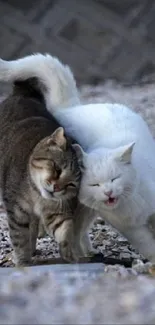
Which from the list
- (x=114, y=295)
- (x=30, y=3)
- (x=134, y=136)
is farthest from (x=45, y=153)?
(x=30, y=3)

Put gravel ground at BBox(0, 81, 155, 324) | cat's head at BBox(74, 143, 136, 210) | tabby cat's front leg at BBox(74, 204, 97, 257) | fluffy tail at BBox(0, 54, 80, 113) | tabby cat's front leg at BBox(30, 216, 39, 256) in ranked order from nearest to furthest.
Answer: gravel ground at BBox(0, 81, 155, 324) → cat's head at BBox(74, 143, 136, 210) → tabby cat's front leg at BBox(74, 204, 97, 257) → tabby cat's front leg at BBox(30, 216, 39, 256) → fluffy tail at BBox(0, 54, 80, 113)

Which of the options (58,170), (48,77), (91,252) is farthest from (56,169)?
(48,77)

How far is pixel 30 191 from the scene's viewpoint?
108 inches

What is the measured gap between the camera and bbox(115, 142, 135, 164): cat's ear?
259 centimetres

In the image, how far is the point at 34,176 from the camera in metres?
2.68


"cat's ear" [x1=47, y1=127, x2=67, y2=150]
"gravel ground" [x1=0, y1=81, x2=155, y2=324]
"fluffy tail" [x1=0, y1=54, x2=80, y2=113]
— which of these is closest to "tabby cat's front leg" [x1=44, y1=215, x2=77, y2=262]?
"cat's ear" [x1=47, y1=127, x2=67, y2=150]

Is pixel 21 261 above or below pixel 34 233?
below

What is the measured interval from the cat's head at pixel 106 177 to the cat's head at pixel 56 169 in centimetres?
3

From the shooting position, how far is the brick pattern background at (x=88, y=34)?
551 centimetres

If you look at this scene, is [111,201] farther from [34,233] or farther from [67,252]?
[34,233]

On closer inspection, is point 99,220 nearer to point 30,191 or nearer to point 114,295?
point 30,191

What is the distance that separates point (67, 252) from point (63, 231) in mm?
78

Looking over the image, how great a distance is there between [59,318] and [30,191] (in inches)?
58.1

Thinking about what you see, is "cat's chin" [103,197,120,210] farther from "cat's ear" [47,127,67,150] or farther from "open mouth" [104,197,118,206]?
"cat's ear" [47,127,67,150]
